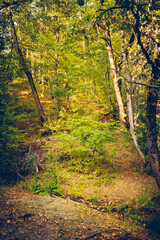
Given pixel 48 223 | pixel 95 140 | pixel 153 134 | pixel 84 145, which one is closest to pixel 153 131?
pixel 153 134

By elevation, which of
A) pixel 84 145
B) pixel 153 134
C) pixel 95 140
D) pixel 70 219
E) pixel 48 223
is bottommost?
pixel 70 219

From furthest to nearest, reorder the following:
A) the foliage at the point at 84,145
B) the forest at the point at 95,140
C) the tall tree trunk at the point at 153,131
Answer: the foliage at the point at 84,145 < the tall tree trunk at the point at 153,131 < the forest at the point at 95,140

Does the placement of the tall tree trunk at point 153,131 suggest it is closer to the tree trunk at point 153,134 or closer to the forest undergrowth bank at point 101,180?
the tree trunk at point 153,134

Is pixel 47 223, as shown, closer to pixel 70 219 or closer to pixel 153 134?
pixel 70 219

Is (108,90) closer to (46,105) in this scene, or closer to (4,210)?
(46,105)

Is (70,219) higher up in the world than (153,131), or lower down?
lower down

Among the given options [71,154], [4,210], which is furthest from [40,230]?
[71,154]

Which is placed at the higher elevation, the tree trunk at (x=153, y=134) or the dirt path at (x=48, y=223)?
the tree trunk at (x=153, y=134)

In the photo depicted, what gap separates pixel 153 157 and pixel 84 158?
159 inches

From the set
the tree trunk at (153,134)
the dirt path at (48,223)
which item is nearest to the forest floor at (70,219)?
A: the dirt path at (48,223)

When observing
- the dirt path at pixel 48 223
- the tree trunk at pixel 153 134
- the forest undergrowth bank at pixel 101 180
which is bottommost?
the forest undergrowth bank at pixel 101 180

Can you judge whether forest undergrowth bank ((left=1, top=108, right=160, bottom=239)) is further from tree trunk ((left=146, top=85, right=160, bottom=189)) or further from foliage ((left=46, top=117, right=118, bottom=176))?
tree trunk ((left=146, top=85, right=160, bottom=189))

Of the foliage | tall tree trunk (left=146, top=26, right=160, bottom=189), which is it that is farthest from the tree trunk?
the foliage

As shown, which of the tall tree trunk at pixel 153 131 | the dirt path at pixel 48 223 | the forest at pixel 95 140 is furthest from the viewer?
the tall tree trunk at pixel 153 131
